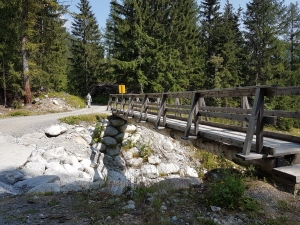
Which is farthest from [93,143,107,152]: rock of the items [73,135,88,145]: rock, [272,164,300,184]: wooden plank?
[272,164,300,184]: wooden plank

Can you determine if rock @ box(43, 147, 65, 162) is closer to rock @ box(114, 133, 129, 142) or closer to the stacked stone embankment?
the stacked stone embankment

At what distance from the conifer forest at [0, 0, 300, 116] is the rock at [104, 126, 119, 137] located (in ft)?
29.1

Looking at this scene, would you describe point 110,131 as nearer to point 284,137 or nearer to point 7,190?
point 7,190

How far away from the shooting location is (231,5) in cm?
2789

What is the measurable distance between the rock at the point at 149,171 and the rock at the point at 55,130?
472 cm

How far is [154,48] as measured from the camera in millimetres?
22375

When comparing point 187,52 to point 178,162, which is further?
point 187,52

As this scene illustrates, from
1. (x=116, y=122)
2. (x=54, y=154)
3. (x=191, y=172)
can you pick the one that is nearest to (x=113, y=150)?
(x=116, y=122)

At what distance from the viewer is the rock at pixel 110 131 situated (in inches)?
522

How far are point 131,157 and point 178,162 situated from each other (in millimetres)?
2524

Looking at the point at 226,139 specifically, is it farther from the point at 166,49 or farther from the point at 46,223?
the point at 166,49

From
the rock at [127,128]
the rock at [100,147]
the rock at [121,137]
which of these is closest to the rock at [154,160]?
the rock at [121,137]

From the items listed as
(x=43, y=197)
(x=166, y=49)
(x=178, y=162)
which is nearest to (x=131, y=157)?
(x=178, y=162)

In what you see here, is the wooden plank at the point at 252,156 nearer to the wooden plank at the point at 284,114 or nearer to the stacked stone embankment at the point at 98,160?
the wooden plank at the point at 284,114
